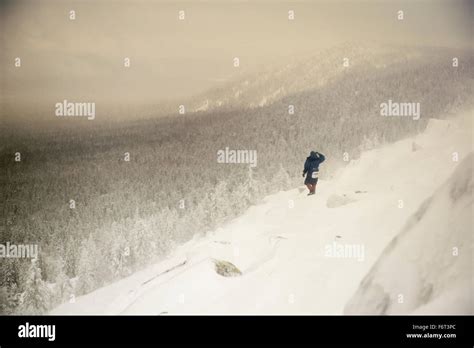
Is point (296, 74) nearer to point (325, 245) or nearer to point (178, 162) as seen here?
point (178, 162)

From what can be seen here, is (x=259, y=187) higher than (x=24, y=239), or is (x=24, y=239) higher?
(x=259, y=187)

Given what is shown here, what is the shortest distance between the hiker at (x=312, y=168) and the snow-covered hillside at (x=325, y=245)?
174mm

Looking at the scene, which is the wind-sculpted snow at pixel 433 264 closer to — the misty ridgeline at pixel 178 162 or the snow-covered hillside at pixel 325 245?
the snow-covered hillside at pixel 325 245

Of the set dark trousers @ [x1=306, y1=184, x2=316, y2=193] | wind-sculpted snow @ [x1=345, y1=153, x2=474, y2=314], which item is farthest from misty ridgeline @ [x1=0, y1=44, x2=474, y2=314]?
wind-sculpted snow @ [x1=345, y1=153, x2=474, y2=314]

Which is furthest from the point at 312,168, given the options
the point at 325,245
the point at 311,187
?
the point at 325,245

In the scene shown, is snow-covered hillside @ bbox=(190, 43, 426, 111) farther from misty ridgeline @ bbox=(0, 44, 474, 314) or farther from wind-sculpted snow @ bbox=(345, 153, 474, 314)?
wind-sculpted snow @ bbox=(345, 153, 474, 314)

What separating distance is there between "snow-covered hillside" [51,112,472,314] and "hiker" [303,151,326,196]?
174 mm

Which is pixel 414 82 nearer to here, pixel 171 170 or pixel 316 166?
pixel 316 166

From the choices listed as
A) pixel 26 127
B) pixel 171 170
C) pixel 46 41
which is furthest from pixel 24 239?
pixel 46 41

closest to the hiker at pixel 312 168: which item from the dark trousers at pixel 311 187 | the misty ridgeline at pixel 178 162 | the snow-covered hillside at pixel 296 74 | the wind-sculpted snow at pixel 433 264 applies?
the dark trousers at pixel 311 187

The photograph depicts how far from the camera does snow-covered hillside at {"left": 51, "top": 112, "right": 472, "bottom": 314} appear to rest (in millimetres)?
6863

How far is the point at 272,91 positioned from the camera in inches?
331

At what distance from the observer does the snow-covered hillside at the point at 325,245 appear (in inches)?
270
